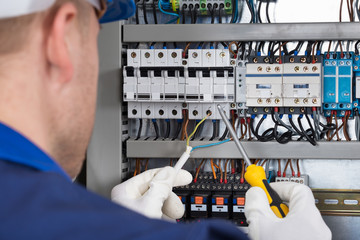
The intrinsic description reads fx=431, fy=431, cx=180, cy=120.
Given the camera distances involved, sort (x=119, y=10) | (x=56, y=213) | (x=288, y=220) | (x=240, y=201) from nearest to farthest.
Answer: (x=56, y=213), (x=119, y=10), (x=288, y=220), (x=240, y=201)

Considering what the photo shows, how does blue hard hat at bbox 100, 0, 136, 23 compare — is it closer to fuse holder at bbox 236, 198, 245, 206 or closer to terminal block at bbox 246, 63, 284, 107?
terminal block at bbox 246, 63, 284, 107

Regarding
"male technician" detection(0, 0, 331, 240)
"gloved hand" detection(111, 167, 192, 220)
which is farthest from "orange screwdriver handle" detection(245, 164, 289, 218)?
"male technician" detection(0, 0, 331, 240)

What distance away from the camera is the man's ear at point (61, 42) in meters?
0.47

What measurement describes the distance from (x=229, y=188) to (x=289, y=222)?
583 mm

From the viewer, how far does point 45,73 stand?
48cm

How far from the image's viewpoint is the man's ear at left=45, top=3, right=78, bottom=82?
473 mm

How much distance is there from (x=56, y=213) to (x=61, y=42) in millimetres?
205

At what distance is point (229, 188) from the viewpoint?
74.6 inches

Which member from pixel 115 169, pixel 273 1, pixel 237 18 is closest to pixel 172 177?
pixel 115 169

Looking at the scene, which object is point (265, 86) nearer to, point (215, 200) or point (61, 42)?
point (215, 200)

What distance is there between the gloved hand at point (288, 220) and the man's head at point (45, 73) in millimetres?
944

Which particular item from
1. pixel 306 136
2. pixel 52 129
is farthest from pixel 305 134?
pixel 52 129

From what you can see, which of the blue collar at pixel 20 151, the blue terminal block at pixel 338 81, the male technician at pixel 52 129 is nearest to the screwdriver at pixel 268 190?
the blue terminal block at pixel 338 81

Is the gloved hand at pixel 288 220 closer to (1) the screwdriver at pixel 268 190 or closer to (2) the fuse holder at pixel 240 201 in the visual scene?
(1) the screwdriver at pixel 268 190
